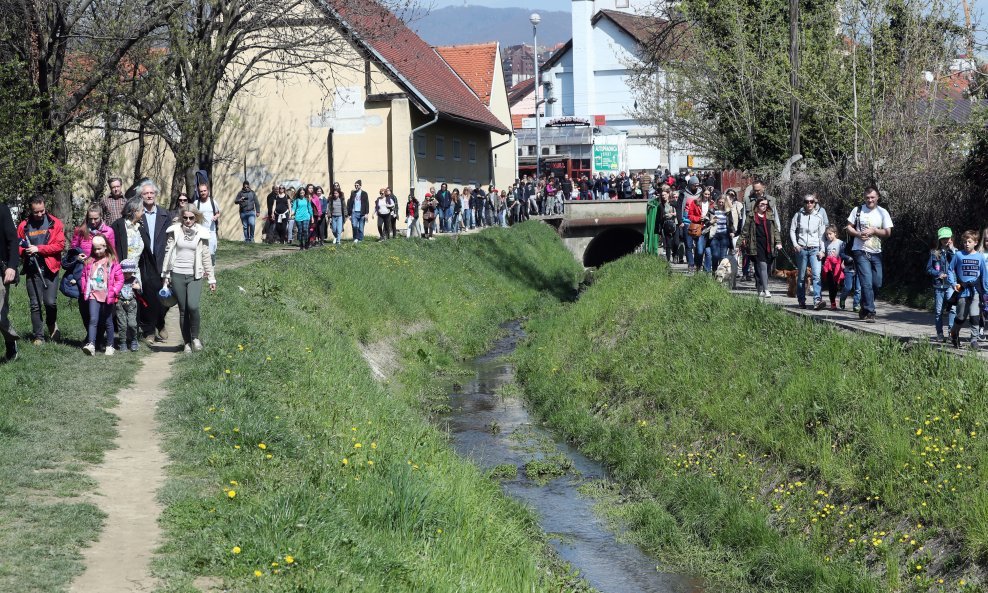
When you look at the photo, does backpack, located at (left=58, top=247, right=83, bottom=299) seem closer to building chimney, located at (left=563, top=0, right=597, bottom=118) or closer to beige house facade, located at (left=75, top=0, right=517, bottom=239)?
beige house facade, located at (left=75, top=0, right=517, bottom=239)

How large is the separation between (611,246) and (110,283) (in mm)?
41536

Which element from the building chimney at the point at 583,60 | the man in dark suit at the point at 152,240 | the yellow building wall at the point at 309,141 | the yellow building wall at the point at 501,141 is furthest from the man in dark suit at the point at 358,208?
the building chimney at the point at 583,60

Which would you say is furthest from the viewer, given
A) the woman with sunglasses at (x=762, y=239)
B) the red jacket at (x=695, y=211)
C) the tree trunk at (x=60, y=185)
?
the red jacket at (x=695, y=211)

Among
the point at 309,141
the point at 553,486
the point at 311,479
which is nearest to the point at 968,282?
the point at 553,486

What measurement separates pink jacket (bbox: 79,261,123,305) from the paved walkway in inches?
364

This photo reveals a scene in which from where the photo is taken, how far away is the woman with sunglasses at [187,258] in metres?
13.5

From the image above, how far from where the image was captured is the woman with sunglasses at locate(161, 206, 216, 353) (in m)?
13.5

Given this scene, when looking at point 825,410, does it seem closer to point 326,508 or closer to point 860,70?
point 326,508

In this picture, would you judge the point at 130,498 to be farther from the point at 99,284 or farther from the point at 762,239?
the point at 762,239

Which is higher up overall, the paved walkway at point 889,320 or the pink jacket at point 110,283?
the pink jacket at point 110,283

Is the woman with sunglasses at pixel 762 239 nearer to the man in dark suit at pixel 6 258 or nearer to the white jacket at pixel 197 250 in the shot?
the white jacket at pixel 197 250

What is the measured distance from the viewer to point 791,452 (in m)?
12.0

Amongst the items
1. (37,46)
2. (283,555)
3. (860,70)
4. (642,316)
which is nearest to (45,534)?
(283,555)

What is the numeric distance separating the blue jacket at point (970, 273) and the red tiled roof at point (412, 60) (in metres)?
18.7
